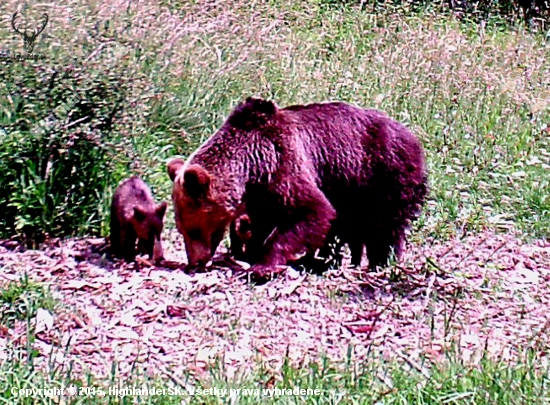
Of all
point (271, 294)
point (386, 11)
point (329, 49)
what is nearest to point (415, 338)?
point (271, 294)

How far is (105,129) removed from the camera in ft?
24.5

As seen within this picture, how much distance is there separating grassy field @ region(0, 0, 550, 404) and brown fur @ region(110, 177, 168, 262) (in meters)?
0.42

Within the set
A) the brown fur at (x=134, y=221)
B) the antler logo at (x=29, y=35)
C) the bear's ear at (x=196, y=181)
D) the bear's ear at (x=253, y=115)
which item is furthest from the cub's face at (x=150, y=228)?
the antler logo at (x=29, y=35)

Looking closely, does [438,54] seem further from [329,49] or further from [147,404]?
[147,404]

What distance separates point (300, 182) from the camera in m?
6.86

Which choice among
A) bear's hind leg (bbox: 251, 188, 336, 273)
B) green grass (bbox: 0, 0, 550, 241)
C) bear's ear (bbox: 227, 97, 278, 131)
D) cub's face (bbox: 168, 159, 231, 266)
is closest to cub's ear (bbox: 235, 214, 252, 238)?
cub's face (bbox: 168, 159, 231, 266)

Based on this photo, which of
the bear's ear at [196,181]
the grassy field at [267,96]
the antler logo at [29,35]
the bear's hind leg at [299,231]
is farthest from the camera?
the antler logo at [29,35]

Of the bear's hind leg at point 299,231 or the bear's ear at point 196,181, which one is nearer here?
the bear's ear at point 196,181

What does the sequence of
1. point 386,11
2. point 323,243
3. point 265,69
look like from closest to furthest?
point 323,243, point 265,69, point 386,11

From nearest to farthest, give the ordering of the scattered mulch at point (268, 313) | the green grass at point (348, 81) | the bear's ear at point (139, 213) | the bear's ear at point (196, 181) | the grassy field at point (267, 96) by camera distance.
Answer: the grassy field at point (267, 96) → the scattered mulch at point (268, 313) → the bear's ear at point (196, 181) → the bear's ear at point (139, 213) → the green grass at point (348, 81)

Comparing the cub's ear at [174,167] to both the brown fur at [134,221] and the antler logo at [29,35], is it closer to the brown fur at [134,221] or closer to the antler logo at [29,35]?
the brown fur at [134,221]

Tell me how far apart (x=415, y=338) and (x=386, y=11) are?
9.22 m

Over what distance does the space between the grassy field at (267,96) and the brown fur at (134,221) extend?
416mm

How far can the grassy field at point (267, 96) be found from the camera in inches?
176
